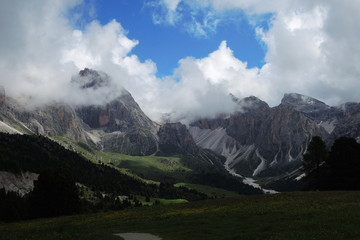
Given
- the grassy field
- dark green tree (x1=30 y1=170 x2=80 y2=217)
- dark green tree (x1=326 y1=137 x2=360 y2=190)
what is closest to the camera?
the grassy field

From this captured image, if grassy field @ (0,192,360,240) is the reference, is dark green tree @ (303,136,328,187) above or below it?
above

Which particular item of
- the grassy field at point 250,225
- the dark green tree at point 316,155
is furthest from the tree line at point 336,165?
the grassy field at point 250,225

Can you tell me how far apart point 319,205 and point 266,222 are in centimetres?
1288

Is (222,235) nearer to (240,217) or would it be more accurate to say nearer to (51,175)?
(240,217)

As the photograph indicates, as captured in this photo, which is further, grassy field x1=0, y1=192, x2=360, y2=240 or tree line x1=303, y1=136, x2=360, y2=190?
tree line x1=303, y1=136, x2=360, y2=190

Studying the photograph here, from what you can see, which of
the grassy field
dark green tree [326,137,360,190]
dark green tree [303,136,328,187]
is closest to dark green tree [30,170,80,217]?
the grassy field

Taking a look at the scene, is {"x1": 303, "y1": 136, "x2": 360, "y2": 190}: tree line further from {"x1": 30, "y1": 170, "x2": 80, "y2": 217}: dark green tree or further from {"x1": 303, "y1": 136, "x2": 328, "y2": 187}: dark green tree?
{"x1": 30, "y1": 170, "x2": 80, "y2": 217}: dark green tree

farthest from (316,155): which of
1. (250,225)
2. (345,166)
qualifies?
(250,225)

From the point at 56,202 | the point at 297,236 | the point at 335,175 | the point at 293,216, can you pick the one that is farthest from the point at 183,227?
the point at 335,175

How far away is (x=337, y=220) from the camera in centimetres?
3325

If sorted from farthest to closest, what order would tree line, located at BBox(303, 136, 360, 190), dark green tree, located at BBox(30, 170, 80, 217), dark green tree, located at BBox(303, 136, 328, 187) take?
dark green tree, located at BBox(303, 136, 328, 187) < tree line, located at BBox(303, 136, 360, 190) < dark green tree, located at BBox(30, 170, 80, 217)

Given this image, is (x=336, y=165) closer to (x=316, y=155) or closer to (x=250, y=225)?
(x=316, y=155)

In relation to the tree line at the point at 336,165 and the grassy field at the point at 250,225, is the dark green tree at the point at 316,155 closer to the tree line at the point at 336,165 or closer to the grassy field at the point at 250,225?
the tree line at the point at 336,165

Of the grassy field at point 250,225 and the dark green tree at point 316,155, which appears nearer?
the grassy field at point 250,225
